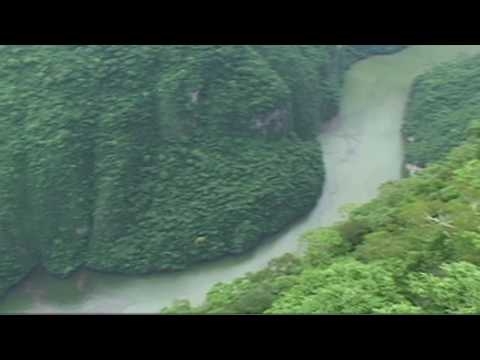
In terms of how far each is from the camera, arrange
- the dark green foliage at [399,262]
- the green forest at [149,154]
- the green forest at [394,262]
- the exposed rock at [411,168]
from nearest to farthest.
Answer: the dark green foliage at [399,262] < the green forest at [394,262] < the green forest at [149,154] < the exposed rock at [411,168]

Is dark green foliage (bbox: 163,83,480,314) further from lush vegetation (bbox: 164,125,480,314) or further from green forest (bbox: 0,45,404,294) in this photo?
green forest (bbox: 0,45,404,294)

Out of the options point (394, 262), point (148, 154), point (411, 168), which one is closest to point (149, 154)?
point (148, 154)

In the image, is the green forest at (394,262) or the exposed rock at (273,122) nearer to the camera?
the green forest at (394,262)

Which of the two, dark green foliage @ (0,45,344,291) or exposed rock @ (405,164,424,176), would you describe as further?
exposed rock @ (405,164,424,176)

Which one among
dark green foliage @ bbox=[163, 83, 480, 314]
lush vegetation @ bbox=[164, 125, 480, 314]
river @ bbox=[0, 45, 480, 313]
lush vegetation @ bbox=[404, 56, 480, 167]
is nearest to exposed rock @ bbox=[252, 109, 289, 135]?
river @ bbox=[0, 45, 480, 313]

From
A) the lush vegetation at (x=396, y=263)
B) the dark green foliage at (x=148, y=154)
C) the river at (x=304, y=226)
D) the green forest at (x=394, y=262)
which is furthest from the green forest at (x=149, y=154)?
the lush vegetation at (x=396, y=263)

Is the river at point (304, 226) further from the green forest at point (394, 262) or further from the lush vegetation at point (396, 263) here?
the lush vegetation at point (396, 263)
